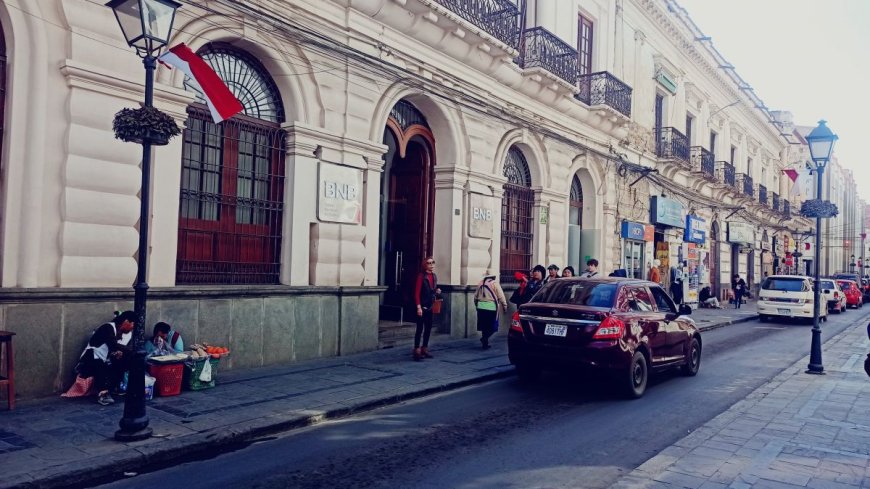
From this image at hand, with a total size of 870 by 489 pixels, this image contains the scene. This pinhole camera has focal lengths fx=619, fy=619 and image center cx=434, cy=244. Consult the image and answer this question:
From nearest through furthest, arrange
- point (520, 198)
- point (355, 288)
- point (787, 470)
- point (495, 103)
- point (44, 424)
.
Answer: point (787, 470)
point (44, 424)
point (355, 288)
point (495, 103)
point (520, 198)

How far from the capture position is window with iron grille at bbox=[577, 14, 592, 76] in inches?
718

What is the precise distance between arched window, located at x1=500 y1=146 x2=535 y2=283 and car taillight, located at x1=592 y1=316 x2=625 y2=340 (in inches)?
288

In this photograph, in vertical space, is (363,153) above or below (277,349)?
above

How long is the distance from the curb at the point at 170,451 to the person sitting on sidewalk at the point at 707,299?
23.2 metres

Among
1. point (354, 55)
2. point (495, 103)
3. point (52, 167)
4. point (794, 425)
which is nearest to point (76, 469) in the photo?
point (52, 167)

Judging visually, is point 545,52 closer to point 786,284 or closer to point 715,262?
point 786,284

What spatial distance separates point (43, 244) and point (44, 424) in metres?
2.24

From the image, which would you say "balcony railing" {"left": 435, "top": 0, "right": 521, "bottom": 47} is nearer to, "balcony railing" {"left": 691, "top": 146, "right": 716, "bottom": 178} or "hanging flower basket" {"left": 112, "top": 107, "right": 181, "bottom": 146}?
"hanging flower basket" {"left": 112, "top": 107, "right": 181, "bottom": 146}

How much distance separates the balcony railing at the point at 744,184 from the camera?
3188 cm

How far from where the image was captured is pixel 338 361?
9953 millimetres

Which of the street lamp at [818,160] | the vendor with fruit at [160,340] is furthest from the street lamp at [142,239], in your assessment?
the street lamp at [818,160]

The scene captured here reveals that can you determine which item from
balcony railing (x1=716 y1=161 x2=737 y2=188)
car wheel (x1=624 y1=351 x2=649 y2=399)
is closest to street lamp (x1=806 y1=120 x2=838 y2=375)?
car wheel (x1=624 y1=351 x2=649 y2=399)

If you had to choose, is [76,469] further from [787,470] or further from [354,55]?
[354,55]

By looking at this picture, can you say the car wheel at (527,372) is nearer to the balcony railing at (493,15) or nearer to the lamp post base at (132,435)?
the lamp post base at (132,435)
